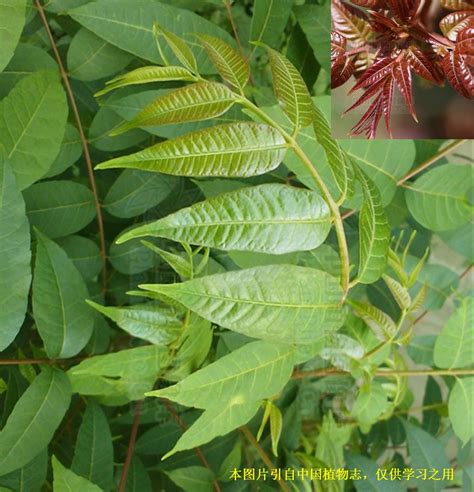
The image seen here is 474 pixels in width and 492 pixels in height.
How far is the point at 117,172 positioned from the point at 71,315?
0.10 m

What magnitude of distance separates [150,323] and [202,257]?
0.18 ft

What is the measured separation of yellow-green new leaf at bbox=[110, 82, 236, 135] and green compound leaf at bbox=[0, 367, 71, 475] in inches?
6.4

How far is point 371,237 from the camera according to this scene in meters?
0.44

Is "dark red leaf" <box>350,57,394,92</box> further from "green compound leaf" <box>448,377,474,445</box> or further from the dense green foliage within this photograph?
"green compound leaf" <box>448,377,474,445</box>

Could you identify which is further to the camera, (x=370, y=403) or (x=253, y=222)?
(x=370, y=403)

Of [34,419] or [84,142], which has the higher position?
[84,142]

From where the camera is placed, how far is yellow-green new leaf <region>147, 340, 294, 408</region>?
41 centimetres

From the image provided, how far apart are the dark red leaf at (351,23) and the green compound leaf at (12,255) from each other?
0.80ft

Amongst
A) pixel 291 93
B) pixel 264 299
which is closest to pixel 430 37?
pixel 291 93

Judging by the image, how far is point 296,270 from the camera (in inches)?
16.1

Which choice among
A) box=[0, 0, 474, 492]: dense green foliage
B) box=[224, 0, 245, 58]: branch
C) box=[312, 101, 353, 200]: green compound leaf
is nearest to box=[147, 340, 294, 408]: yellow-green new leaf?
box=[0, 0, 474, 492]: dense green foliage

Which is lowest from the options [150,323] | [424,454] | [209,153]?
[424,454]

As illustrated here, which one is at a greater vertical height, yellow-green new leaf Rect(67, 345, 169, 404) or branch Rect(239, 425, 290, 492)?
yellow-green new leaf Rect(67, 345, 169, 404)

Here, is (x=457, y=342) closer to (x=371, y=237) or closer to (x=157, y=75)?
(x=371, y=237)
